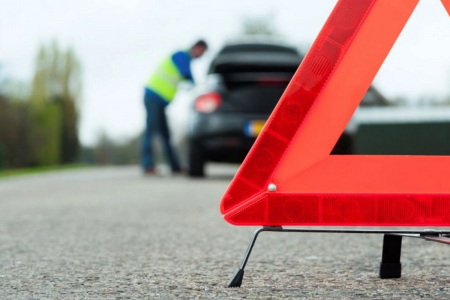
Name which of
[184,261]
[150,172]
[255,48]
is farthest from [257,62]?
[184,261]

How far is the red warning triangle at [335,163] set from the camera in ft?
7.27

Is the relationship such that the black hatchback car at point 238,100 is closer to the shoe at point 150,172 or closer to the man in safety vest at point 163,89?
the man in safety vest at point 163,89

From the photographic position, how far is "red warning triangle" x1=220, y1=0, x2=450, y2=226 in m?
2.22

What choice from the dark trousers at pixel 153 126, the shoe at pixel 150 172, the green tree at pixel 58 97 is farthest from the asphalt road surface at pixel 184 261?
the green tree at pixel 58 97

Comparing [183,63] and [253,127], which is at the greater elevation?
[183,63]

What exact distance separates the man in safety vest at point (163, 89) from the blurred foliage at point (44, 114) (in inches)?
1001

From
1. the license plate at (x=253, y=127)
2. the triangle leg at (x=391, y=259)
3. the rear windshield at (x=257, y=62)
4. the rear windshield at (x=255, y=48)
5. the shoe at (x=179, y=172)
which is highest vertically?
the rear windshield at (x=255, y=48)

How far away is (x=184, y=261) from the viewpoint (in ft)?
9.64

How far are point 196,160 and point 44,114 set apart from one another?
3828 centimetres

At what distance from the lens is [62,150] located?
4888 cm

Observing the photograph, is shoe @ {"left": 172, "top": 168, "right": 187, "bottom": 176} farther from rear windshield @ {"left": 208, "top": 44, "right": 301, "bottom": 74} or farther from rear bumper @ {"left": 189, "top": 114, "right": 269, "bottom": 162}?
rear windshield @ {"left": 208, "top": 44, "right": 301, "bottom": 74}

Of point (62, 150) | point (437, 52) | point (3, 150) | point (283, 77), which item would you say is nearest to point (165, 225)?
point (437, 52)

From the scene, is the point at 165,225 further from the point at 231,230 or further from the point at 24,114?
the point at 24,114

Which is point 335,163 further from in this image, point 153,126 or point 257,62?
point 153,126
